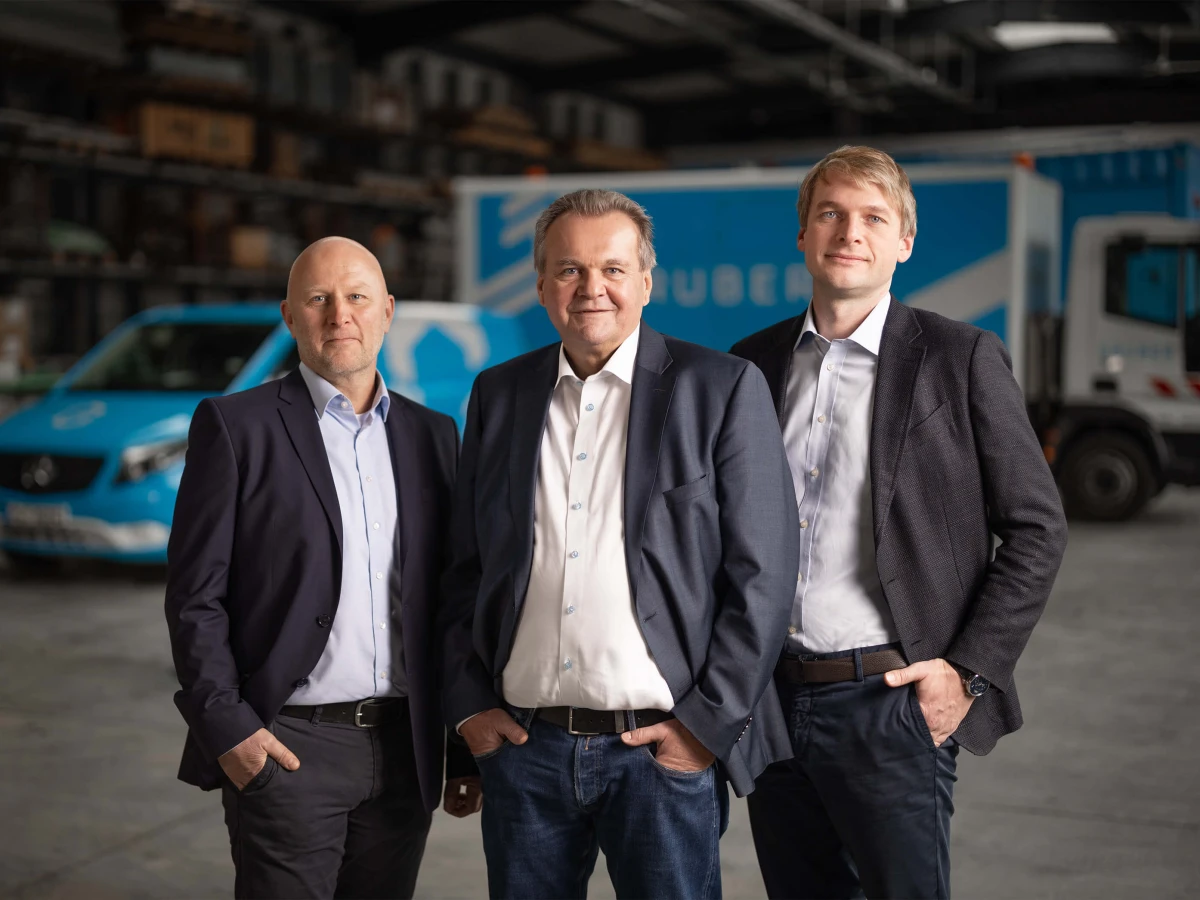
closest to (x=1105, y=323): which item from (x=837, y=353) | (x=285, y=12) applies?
(x=837, y=353)

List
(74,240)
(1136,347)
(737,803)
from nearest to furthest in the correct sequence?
1. (737,803)
2. (1136,347)
3. (74,240)

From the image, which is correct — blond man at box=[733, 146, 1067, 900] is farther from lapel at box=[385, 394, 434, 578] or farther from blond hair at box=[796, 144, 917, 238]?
lapel at box=[385, 394, 434, 578]

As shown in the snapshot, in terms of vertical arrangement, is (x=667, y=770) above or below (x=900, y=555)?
below

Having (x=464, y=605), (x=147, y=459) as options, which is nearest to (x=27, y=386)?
(x=147, y=459)

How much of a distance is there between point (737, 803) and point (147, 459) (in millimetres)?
4222

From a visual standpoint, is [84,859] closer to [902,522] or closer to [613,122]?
[902,522]

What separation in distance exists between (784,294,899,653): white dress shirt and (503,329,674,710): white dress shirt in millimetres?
334

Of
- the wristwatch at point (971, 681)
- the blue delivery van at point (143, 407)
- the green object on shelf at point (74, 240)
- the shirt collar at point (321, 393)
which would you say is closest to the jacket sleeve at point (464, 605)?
the shirt collar at point (321, 393)

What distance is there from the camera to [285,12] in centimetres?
1472

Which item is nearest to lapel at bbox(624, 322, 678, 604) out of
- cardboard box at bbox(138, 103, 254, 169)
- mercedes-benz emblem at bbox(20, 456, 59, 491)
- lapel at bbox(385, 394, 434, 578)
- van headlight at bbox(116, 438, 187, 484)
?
lapel at bbox(385, 394, 434, 578)

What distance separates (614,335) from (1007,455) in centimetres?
66

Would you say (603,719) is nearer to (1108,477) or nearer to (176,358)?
(176,358)

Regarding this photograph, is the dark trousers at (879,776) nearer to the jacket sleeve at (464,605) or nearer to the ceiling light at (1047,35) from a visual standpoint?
the jacket sleeve at (464,605)

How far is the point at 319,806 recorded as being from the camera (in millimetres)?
2205
